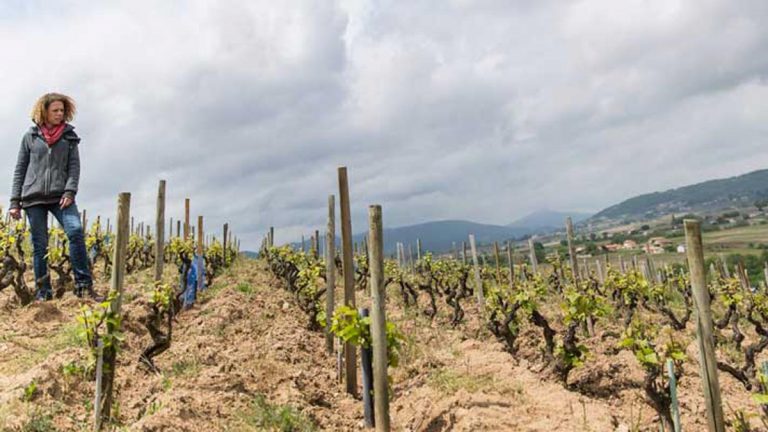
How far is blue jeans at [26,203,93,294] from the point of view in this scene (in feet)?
19.9

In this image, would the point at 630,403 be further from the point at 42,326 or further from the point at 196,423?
the point at 42,326

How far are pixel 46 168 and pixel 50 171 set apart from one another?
6cm

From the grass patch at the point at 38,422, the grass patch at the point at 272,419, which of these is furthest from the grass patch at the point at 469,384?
the grass patch at the point at 38,422

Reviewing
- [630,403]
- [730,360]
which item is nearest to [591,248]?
[730,360]

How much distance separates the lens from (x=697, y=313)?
3598mm

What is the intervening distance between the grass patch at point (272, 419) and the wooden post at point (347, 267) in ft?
3.64

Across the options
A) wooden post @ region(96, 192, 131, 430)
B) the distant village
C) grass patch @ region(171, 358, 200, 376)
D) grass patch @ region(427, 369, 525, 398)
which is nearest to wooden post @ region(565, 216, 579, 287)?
grass patch @ region(427, 369, 525, 398)

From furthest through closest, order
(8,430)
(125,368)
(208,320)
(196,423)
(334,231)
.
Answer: (208,320)
(334,231)
(125,368)
(196,423)
(8,430)

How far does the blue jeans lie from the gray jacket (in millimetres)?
156

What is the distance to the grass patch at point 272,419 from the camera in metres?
4.31

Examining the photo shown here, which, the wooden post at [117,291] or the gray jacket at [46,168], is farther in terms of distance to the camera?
the gray jacket at [46,168]

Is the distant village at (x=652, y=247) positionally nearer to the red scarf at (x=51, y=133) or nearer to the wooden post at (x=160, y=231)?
the wooden post at (x=160, y=231)

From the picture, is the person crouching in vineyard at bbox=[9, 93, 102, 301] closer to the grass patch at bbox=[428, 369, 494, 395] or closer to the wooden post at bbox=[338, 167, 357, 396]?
the wooden post at bbox=[338, 167, 357, 396]

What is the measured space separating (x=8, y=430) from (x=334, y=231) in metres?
4.58
